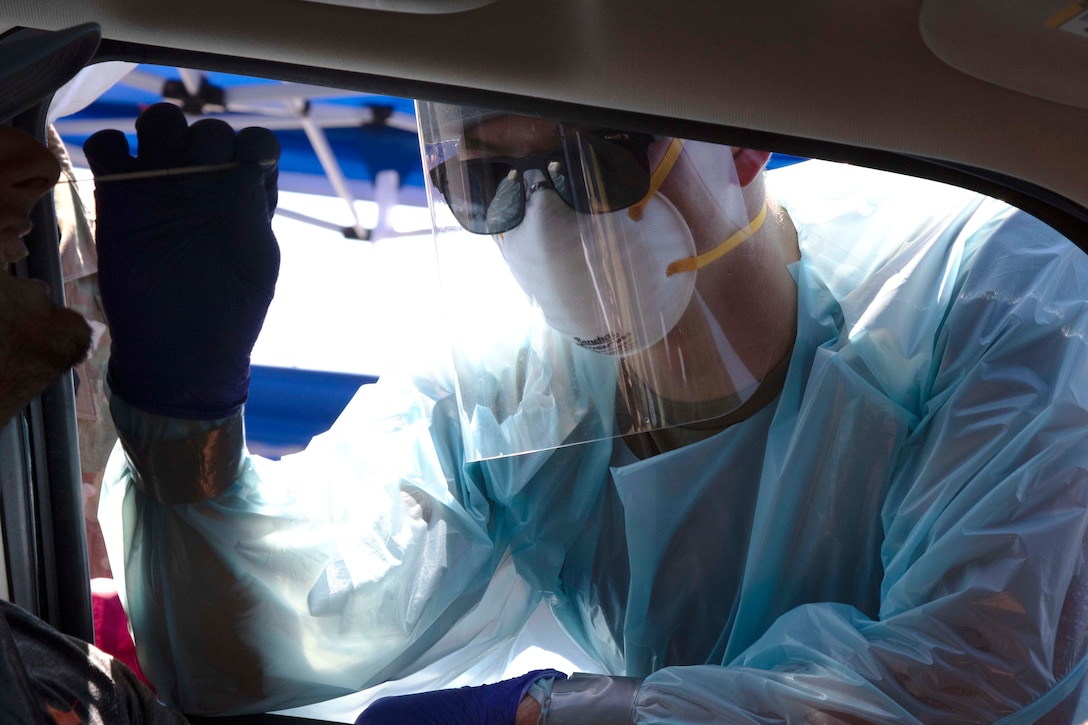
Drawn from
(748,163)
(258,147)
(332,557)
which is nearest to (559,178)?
(748,163)

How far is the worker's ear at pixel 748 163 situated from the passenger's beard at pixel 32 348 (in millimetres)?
701

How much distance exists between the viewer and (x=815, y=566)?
1272 millimetres

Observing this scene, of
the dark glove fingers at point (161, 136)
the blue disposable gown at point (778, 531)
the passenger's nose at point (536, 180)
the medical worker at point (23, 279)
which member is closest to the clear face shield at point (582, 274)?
the passenger's nose at point (536, 180)

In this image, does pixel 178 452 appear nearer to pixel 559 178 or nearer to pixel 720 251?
pixel 559 178

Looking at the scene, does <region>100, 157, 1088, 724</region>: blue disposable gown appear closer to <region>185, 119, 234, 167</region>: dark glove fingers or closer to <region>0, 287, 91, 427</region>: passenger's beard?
<region>185, 119, 234, 167</region>: dark glove fingers

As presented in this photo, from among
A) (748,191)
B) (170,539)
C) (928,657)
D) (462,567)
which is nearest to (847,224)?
(748,191)

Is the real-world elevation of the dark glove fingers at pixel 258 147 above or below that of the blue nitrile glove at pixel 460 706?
above

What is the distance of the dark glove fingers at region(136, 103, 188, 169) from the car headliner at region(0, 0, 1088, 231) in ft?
0.78

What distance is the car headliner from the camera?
29.3 inches

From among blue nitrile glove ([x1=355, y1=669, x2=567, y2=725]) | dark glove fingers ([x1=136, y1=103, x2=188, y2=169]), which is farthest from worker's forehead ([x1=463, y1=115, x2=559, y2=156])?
blue nitrile glove ([x1=355, y1=669, x2=567, y2=725])

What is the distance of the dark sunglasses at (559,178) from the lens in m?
0.99

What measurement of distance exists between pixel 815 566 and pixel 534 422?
0.45 m

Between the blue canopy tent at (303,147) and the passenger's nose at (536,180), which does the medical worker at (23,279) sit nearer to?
the blue canopy tent at (303,147)

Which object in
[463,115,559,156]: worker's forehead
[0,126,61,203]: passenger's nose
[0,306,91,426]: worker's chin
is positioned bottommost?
[0,306,91,426]: worker's chin
